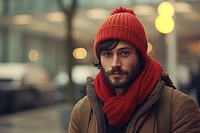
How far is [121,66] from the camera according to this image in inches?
83.3

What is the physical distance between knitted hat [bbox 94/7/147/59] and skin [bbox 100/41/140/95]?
1.2 inches

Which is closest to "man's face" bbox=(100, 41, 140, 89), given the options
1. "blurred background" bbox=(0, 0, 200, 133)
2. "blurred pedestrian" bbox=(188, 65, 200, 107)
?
"blurred background" bbox=(0, 0, 200, 133)

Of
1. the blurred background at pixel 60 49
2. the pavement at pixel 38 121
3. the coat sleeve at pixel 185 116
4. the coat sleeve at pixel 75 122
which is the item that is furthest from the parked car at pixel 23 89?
the coat sleeve at pixel 185 116

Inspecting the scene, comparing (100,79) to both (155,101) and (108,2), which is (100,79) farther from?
(108,2)

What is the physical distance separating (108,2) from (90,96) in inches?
761

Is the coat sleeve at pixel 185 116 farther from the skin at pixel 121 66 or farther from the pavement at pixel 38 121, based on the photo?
the pavement at pixel 38 121

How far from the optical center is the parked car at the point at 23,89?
16.0 meters

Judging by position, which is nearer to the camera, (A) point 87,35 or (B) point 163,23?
(B) point 163,23

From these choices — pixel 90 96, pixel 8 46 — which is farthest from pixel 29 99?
pixel 8 46

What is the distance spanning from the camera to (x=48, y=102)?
19.4m

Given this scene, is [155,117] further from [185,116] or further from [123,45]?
[123,45]

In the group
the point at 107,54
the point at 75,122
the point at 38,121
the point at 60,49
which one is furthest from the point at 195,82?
the point at 60,49

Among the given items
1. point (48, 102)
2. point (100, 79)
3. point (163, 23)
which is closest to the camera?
point (100, 79)

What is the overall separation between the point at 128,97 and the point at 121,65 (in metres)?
0.14
